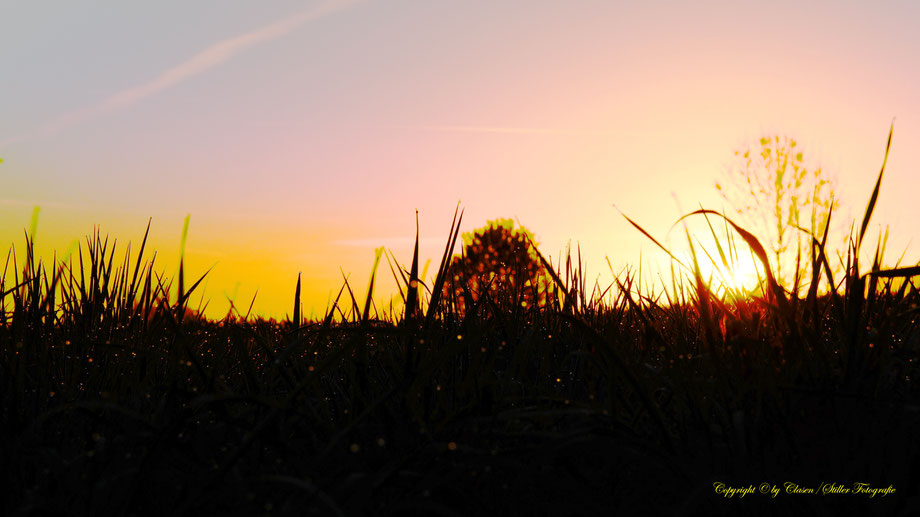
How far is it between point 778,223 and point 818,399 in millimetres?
12854

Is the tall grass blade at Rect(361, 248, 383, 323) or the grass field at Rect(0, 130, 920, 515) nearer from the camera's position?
the grass field at Rect(0, 130, 920, 515)

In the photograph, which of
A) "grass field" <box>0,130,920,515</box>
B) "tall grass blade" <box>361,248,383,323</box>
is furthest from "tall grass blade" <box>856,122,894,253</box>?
"tall grass blade" <box>361,248,383,323</box>

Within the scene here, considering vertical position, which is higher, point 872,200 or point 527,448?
point 872,200

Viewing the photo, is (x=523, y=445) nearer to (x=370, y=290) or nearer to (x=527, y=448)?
(x=527, y=448)

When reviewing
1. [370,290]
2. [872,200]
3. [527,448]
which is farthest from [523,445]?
[872,200]

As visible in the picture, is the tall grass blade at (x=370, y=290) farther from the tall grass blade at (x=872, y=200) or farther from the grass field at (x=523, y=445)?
the tall grass blade at (x=872, y=200)

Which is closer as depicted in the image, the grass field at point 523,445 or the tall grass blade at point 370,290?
the grass field at point 523,445

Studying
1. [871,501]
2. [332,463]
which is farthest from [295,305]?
[871,501]

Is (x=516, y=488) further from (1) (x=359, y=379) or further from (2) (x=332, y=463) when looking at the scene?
(1) (x=359, y=379)

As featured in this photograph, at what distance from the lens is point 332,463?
163cm

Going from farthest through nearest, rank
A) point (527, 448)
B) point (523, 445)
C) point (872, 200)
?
1. point (872, 200)
2. point (523, 445)
3. point (527, 448)

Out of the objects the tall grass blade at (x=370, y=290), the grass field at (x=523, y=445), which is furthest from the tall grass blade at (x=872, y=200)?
the tall grass blade at (x=370, y=290)

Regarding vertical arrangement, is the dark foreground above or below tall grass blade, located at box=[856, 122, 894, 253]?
below

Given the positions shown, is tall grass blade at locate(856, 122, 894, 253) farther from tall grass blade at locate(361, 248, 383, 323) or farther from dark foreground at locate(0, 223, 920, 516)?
tall grass blade at locate(361, 248, 383, 323)
